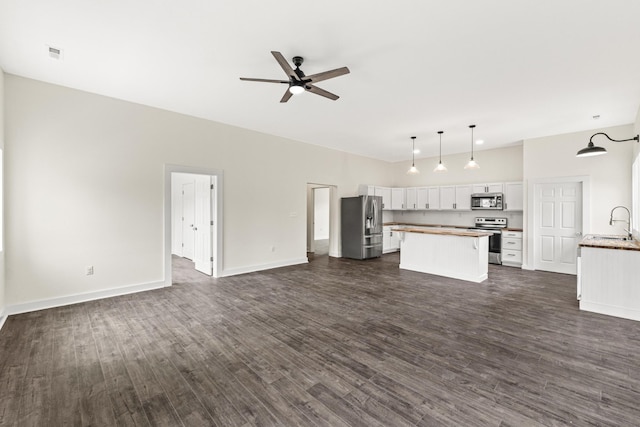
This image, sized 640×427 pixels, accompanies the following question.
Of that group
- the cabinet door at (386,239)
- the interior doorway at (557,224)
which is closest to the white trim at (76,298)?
Result: the cabinet door at (386,239)

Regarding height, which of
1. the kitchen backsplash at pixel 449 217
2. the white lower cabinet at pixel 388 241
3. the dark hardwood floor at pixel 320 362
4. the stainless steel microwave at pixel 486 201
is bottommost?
the dark hardwood floor at pixel 320 362

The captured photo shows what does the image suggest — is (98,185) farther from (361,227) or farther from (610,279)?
(610,279)

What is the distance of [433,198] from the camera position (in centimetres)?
825

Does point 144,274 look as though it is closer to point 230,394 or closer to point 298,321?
point 298,321

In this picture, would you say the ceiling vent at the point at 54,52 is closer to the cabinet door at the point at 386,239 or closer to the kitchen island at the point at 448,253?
the kitchen island at the point at 448,253

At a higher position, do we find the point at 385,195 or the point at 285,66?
the point at 285,66

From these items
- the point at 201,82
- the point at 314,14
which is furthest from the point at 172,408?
the point at 201,82

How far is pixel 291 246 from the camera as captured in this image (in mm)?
6633

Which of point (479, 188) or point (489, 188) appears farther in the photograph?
point (479, 188)

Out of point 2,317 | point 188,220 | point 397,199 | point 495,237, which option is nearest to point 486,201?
point 495,237

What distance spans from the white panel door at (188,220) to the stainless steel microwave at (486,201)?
7010mm

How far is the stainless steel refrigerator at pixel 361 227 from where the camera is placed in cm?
734

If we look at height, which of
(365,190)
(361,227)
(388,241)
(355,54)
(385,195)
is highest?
(355,54)

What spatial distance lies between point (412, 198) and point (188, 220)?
252 inches
